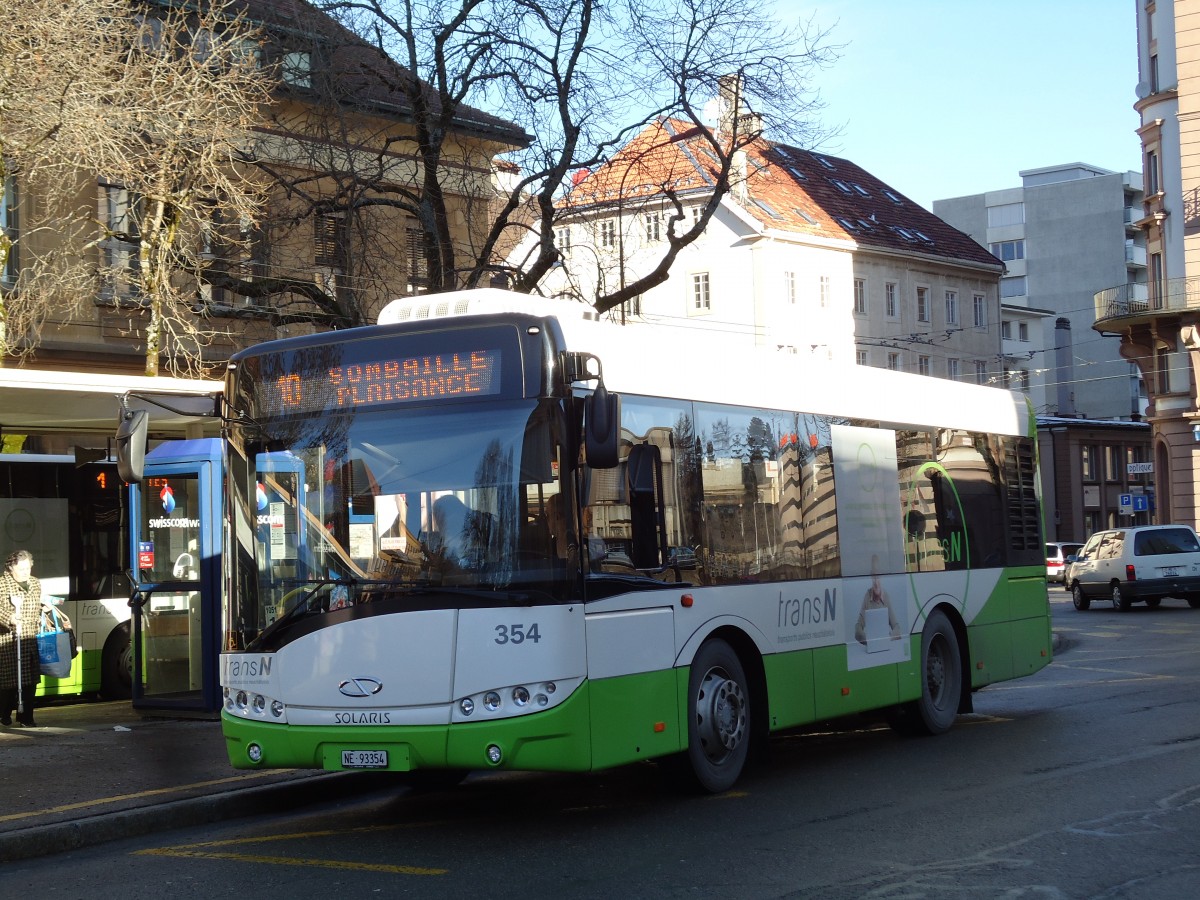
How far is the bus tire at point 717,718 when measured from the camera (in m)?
10.0

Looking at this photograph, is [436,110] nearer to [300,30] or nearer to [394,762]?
[300,30]

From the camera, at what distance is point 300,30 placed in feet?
67.9

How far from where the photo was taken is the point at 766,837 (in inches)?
341

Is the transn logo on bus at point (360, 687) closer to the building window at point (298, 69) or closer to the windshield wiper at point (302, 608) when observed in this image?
the windshield wiper at point (302, 608)

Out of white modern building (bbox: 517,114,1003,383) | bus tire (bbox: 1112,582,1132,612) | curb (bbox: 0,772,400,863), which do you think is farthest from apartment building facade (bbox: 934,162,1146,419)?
curb (bbox: 0,772,400,863)

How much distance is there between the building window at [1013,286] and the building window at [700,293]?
116 feet

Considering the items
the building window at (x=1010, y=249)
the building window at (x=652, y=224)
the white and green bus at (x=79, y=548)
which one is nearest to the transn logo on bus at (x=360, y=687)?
the white and green bus at (x=79, y=548)

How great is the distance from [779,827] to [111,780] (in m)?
4.87

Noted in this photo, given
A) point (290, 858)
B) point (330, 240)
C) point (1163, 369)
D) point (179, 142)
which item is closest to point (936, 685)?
point (290, 858)

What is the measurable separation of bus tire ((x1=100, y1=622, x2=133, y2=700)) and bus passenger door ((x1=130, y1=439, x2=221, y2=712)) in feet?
8.78

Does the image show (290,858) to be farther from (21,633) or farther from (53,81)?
(53,81)

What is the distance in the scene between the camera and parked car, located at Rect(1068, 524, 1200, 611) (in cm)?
3656

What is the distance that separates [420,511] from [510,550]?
1.83 feet

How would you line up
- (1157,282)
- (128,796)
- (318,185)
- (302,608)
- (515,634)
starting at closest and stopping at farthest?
(515,634) < (302,608) < (128,796) < (318,185) < (1157,282)
